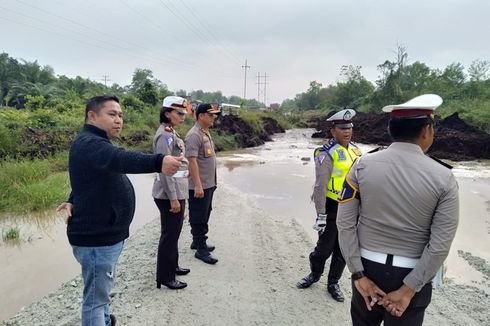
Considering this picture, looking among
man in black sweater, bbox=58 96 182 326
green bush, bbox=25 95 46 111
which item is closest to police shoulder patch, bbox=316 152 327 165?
man in black sweater, bbox=58 96 182 326

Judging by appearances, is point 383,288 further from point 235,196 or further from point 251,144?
point 251,144

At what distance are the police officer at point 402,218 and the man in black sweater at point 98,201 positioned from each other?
106cm

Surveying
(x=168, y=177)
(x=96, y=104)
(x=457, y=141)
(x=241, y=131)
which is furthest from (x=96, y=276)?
(x=241, y=131)

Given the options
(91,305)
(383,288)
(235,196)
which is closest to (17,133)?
(235,196)

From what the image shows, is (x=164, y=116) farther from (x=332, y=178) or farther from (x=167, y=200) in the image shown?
(x=332, y=178)

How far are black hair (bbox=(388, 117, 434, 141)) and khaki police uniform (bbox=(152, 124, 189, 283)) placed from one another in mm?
1993

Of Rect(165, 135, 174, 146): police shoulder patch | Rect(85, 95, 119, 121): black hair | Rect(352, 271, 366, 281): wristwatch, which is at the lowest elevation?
Rect(352, 271, 366, 281): wristwatch

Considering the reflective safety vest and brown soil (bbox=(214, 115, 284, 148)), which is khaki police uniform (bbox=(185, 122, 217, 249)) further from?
brown soil (bbox=(214, 115, 284, 148))

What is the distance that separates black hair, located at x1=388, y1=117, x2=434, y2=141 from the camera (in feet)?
5.87

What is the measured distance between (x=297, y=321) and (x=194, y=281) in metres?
1.19

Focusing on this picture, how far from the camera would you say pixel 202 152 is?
13.5 ft

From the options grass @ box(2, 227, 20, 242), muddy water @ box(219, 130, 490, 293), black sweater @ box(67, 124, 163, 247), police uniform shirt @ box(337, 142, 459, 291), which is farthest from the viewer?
grass @ box(2, 227, 20, 242)

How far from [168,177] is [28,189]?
18.6ft

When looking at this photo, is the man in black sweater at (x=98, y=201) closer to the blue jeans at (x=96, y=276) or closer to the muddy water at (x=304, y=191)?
the blue jeans at (x=96, y=276)
